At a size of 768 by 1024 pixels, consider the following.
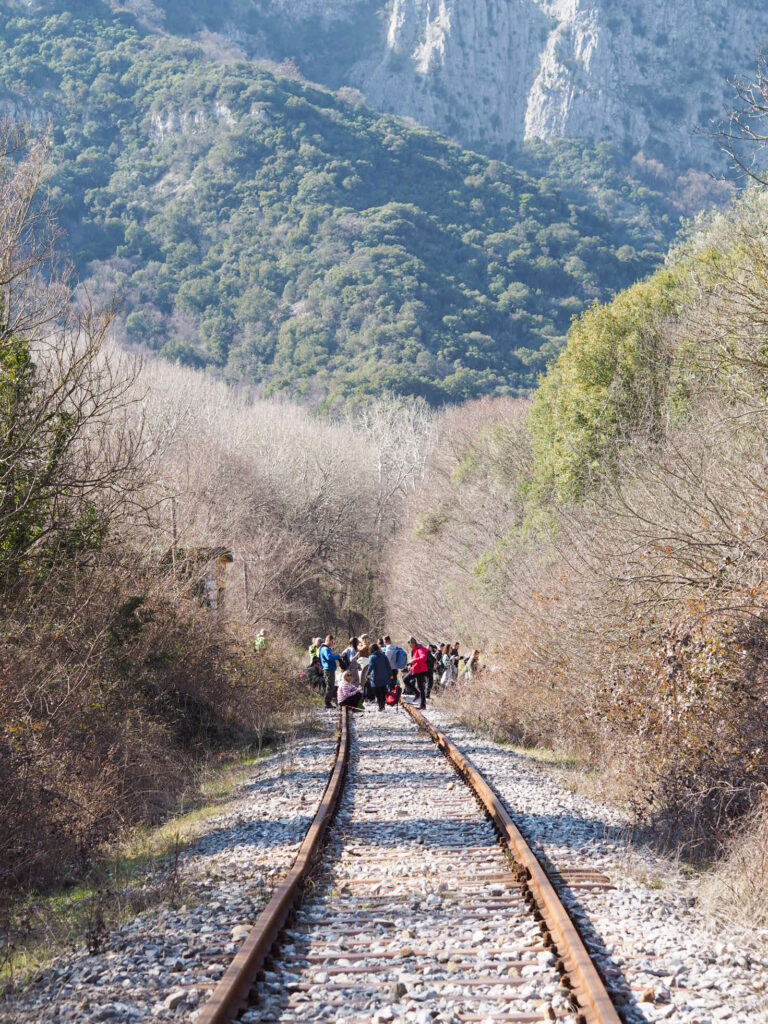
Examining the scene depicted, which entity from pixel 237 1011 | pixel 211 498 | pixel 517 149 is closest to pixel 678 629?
pixel 237 1011

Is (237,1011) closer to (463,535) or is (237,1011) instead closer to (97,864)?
(97,864)

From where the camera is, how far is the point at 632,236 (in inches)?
5162

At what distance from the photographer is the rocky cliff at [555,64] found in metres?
192

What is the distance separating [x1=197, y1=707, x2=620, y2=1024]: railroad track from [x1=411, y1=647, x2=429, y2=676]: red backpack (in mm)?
15387

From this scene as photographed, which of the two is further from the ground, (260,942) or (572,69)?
(572,69)

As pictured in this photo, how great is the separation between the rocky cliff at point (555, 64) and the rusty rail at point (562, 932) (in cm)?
19167

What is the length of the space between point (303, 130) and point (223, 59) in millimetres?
32726

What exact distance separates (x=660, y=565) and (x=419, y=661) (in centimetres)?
1602

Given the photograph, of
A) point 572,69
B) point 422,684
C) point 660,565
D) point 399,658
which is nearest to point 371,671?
point 422,684

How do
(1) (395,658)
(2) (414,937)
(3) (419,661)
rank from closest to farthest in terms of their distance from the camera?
(2) (414,937) < (3) (419,661) < (1) (395,658)

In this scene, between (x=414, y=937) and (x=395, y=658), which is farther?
(x=395, y=658)

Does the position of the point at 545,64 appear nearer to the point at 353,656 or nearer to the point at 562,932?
the point at 353,656

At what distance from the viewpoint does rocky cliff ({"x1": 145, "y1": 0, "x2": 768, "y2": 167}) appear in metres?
192

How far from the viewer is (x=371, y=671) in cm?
2531
